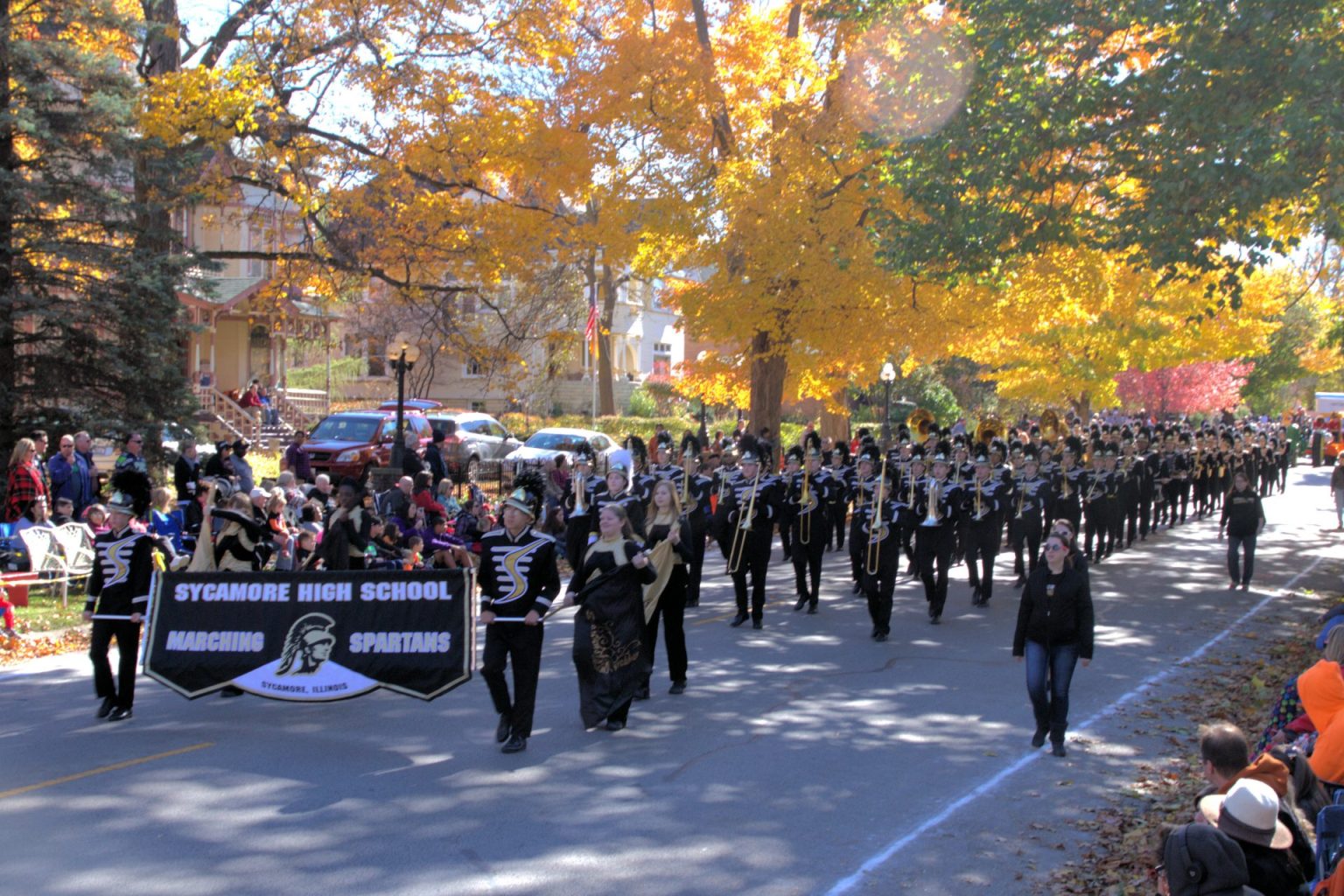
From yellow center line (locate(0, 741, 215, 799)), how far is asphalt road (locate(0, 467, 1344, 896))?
0.08 feet

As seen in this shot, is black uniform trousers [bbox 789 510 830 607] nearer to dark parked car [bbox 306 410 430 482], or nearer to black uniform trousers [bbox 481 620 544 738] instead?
black uniform trousers [bbox 481 620 544 738]

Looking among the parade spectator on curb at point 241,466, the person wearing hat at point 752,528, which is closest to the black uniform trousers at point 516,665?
the person wearing hat at point 752,528

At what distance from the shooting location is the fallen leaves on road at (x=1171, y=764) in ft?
21.5

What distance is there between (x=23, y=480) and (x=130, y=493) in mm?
6337

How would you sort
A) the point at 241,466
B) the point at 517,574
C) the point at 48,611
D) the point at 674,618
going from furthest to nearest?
the point at 241,466 < the point at 48,611 < the point at 674,618 < the point at 517,574

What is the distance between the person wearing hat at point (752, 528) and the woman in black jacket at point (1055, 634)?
4.89m

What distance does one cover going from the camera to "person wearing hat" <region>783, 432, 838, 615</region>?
1484cm

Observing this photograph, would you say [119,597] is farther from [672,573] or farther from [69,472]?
[69,472]

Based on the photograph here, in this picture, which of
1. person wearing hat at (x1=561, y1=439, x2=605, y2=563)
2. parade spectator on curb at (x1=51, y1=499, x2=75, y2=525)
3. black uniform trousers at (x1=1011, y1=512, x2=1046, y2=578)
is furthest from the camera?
black uniform trousers at (x1=1011, y1=512, x2=1046, y2=578)

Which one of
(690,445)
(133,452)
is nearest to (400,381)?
(690,445)

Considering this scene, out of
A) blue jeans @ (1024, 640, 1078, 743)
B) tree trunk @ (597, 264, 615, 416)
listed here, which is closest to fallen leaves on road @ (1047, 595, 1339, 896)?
blue jeans @ (1024, 640, 1078, 743)

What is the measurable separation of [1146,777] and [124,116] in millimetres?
15192

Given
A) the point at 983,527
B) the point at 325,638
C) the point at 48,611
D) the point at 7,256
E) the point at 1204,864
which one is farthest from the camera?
the point at 7,256

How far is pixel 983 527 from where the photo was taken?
51.9ft
